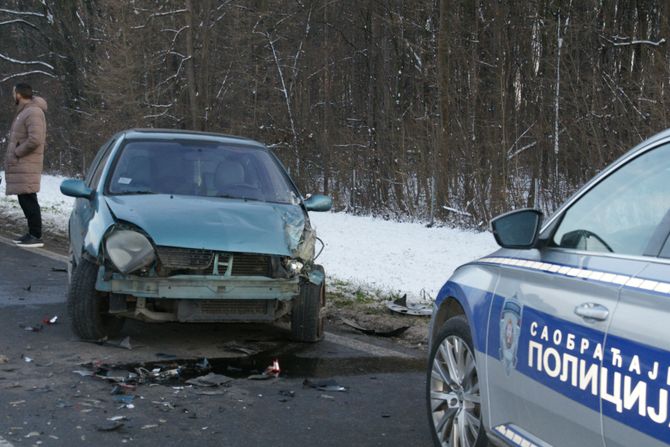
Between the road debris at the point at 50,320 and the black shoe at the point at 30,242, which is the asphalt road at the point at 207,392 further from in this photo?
the black shoe at the point at 30,242

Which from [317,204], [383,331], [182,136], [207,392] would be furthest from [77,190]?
[383,331]

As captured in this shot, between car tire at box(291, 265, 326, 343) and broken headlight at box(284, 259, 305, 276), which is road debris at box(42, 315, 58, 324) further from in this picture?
broken headlight at box(284, 259, 305, 276)

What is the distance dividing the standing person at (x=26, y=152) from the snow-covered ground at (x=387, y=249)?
2.80m

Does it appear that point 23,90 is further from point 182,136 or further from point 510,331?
point 510,331

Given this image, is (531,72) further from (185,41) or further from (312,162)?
(185,41)

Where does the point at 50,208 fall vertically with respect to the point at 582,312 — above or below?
below

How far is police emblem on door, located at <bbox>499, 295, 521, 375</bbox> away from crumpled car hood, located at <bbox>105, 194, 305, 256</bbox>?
308 centimetres

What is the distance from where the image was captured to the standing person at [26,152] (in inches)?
493

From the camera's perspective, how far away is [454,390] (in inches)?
167

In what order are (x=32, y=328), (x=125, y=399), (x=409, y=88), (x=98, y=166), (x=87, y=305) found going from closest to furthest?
→ (x=125, y=399), (x=87, y=305), (x=32, y=328), (x=98, y=166), (x=409, y=88)

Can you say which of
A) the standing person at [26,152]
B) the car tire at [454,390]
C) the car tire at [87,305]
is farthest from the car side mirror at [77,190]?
the standing person at [26,152]

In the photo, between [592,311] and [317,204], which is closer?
[592,311]

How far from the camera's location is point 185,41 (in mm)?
26906

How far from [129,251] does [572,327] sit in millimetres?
3980
